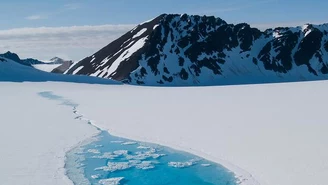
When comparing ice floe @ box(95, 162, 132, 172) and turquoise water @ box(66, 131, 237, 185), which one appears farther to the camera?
ice floe @ box(95, 162, 132, 172)

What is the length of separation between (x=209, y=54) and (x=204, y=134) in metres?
143

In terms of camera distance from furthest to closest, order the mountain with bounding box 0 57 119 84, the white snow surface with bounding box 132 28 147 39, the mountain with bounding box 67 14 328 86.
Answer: the white snow surface with bounding box 132 28 147 39 → the mountain with bounding box 67 14 328 86 → the mountain with bounding box 0 57 119 84

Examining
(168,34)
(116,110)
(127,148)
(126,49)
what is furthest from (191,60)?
(127,148)

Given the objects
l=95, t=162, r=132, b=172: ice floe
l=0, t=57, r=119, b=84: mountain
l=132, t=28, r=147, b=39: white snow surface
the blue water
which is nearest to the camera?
the blue water

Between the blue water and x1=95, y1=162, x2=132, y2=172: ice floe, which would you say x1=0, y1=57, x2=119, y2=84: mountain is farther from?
x1=95, y1=162, x2=132, y2=172: ice floe

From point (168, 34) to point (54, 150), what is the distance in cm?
14641

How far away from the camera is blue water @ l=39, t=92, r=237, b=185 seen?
1478 cm

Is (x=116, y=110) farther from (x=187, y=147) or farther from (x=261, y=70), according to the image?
(x=261, y=70)

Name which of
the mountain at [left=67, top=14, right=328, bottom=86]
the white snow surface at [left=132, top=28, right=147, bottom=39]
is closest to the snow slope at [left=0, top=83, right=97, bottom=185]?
the mountain at [left=67, top=14, right=328, bottom=86]

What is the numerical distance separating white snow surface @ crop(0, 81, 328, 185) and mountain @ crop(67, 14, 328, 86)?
320 ft

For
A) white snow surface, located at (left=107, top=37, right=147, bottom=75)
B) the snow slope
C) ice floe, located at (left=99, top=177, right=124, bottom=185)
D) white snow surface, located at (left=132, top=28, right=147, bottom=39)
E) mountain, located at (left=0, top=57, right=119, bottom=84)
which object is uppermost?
white snow surface, located at (left=132, top=28, right=147, bottom=39)

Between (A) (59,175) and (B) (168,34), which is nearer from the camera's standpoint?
(A) (59,175)

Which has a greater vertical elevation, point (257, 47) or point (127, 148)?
point (257, 47)

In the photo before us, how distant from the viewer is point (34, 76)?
81.4 m
